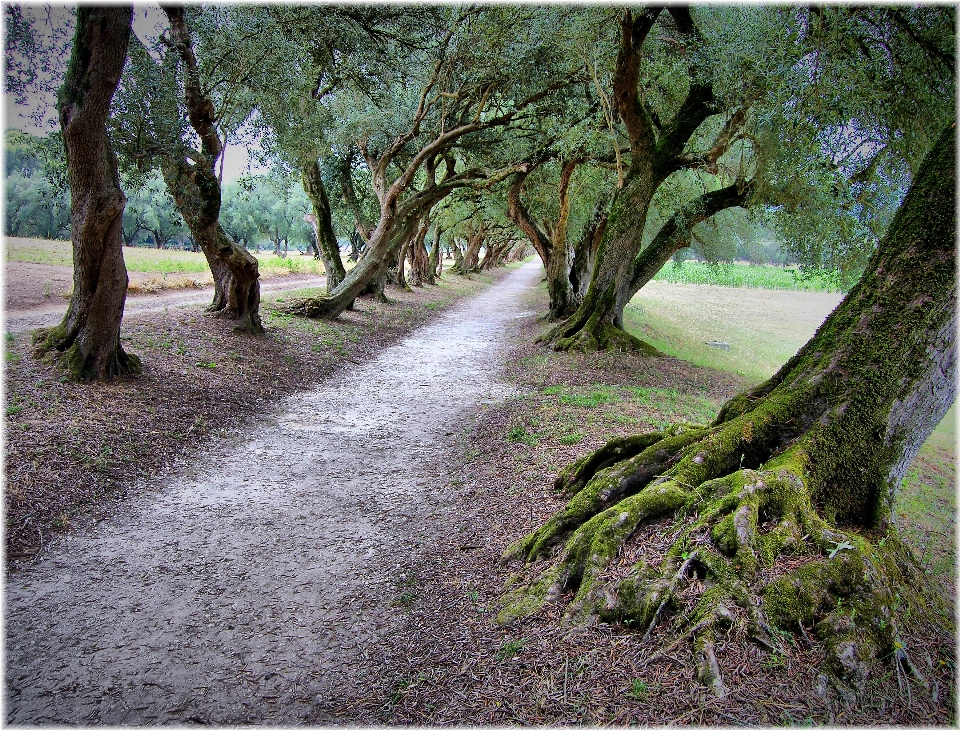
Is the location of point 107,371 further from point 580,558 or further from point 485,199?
point 485,199

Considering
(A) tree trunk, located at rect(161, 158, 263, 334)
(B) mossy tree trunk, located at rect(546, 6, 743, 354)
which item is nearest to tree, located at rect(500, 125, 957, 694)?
(B) mossy tree trunk, located at rect(546, 6, 743, 354)

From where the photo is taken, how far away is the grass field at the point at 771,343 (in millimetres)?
8505

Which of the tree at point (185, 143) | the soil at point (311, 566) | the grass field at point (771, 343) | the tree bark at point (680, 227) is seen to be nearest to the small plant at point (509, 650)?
the soil at point (311, 566)

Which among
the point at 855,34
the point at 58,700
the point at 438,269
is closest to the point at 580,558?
the point at 58,700

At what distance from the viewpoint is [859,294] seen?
14.6 ft

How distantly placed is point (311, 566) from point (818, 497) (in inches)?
158

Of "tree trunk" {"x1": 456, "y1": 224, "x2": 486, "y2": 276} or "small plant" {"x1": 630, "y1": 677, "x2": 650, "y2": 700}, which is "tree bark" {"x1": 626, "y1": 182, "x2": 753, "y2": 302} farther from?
"tree trunk" {"x1": 456, "y1": 224, "x2": 486, "y2": 276}

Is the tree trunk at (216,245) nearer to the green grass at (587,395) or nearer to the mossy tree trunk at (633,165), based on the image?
the green grass at (587,395)

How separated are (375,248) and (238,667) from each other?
16.4 metres

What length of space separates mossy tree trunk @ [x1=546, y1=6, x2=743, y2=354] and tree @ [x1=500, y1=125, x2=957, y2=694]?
351 inches

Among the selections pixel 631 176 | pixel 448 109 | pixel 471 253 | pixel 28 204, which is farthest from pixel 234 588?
pixel 28 204

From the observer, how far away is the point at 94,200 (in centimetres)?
871

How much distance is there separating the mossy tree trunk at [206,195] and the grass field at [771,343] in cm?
1235

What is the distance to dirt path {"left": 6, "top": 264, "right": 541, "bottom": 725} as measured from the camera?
3.71 m
